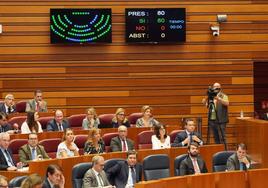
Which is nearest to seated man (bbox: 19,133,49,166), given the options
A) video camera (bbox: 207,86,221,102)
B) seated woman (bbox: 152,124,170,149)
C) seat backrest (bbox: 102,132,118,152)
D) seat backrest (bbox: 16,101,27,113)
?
seat backrest (bbox: 102,132,118,152)

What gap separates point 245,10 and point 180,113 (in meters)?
2.62

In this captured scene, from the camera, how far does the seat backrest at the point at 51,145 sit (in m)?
10.4

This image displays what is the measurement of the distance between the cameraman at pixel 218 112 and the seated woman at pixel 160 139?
2501mm

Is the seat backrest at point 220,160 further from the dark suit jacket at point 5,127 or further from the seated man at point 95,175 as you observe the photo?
the dark suit jacket at point 5,127

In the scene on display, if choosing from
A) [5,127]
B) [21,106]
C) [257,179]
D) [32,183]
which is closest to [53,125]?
[5,127]

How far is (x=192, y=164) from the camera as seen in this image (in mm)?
9719

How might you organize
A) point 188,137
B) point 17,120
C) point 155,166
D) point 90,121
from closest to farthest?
point 155,166 → point 188,137 → point 17,120 → point 90,121

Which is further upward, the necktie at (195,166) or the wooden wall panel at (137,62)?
the wooden wall panel at (137,62)

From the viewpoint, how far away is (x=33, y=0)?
14.3 meters

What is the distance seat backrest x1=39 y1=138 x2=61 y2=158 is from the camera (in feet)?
34.3

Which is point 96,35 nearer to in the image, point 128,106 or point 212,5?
point 128,106

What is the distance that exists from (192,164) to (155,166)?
20.7 inches

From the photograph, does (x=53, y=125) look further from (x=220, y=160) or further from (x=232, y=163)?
(x=232, y=163)

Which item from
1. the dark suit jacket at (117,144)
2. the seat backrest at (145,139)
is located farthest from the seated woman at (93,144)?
the seat backrest at (145,139)
